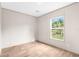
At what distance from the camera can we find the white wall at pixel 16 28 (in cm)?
316

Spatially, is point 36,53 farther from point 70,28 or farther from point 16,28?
point 16,28

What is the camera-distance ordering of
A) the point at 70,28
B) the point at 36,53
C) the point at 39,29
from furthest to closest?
the point at 39,29, the point at 70,28, the point at 36,53

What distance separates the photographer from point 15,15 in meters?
3.43

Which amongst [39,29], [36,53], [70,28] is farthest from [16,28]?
[70,28]

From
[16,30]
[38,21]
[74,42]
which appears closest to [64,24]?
[74,42]

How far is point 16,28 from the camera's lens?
3.52 meters

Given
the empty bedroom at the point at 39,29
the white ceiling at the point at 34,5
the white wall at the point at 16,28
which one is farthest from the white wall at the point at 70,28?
the white wall at the point at 16,28

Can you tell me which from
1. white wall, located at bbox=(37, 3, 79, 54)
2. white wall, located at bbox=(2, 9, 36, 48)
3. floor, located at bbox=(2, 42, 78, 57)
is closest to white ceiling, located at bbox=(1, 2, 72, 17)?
white wall, located at bbox=(37, 3, 79, 54)

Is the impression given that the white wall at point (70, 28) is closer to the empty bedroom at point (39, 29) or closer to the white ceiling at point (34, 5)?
the empty bedroom at point (39, 29)

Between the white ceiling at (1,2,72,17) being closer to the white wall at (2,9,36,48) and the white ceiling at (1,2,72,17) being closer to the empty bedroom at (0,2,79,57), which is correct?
the empty bedroom at (0,2,79,57)

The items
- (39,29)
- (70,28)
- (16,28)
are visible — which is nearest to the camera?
(70,28)

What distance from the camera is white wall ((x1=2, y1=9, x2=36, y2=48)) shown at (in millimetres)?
3158

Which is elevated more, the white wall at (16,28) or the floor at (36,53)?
the white wall at (16,28)

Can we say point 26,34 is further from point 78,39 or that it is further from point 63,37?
point 78,39
